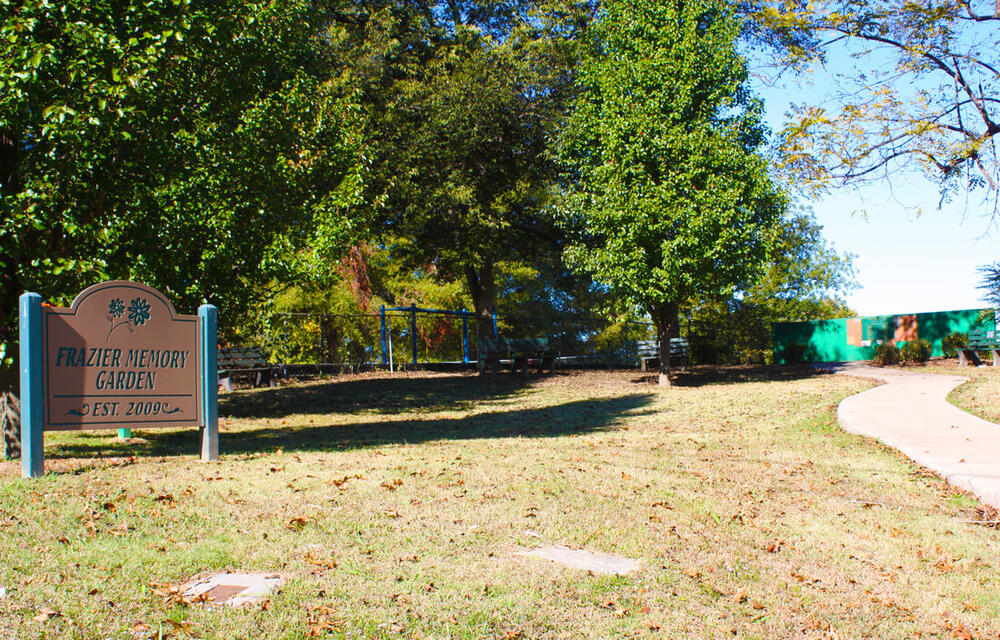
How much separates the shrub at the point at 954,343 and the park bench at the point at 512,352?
13.7m

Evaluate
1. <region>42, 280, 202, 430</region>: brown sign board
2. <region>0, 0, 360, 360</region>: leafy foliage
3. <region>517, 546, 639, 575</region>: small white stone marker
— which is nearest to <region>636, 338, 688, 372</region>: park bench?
<region>0, 0, 360, 360</region>: leafy foliage

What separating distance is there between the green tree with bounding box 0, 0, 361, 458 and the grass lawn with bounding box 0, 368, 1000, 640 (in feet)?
7.18

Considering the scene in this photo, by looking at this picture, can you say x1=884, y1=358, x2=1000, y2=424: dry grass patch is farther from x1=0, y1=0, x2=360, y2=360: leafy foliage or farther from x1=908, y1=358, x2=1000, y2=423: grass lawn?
x1=0, y1=0, x2=360, y2=360: leafy foliage

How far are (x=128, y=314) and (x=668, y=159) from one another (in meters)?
14.0

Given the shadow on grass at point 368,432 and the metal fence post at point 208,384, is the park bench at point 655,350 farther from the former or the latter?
the metal fence post at point 208,384

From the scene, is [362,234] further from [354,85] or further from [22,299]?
[22,299]

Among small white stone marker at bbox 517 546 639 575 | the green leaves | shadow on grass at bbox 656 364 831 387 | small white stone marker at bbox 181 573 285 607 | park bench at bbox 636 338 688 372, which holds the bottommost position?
small white stone marker at bbox 517 546 639 575

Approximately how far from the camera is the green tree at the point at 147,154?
26.2 ft

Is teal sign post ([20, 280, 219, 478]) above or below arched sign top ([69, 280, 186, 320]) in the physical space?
below

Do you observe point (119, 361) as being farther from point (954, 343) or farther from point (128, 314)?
point (954, 343)

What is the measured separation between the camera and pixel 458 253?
22531 mm

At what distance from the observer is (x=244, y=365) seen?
63.1 ft

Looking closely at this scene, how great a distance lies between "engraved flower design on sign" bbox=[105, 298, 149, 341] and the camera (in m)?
7.28

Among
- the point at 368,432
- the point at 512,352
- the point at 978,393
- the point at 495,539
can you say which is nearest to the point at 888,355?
the point at 978,393
